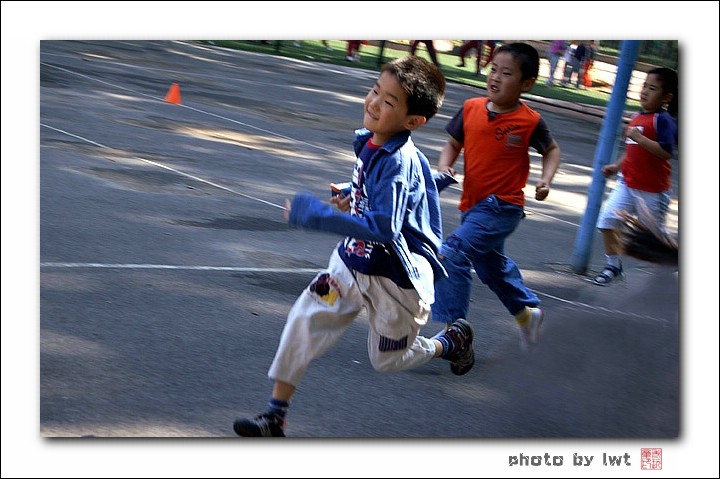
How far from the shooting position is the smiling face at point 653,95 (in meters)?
6.27

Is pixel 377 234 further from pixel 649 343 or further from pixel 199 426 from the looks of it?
pixel 649 343

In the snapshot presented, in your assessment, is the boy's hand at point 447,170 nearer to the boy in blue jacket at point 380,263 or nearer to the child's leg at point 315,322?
the boy in blue jacket at point 380,263

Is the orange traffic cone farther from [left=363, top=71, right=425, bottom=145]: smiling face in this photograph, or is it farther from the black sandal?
[left=363, top=71, right=425, bottom=145]: smiling face

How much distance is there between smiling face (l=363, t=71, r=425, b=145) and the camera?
4.28 metres

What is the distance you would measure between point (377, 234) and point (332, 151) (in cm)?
751

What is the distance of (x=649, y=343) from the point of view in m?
5.41

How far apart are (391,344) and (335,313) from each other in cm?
28

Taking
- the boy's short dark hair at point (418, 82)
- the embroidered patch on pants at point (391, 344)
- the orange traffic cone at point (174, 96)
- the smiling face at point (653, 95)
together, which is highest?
the boy's short dark hair at point (418, 82)

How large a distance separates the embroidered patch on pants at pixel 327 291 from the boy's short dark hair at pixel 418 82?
0.74 m

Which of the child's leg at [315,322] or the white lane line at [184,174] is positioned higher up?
the child's leg at [315,322]

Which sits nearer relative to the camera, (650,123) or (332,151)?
(650,123)

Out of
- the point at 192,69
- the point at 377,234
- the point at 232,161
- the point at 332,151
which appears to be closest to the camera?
the point at 377,234

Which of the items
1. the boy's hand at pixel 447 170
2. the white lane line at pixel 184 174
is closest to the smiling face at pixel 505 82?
the boy's hand at pixel 447 170

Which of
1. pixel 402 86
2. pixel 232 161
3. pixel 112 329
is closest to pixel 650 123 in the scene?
pixel 402 86
